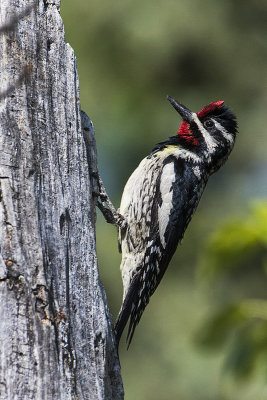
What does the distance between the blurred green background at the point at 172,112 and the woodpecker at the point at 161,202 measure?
3253 mm

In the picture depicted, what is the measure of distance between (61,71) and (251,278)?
18.4ft

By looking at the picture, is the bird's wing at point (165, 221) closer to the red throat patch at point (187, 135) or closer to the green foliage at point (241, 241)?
the red throat patch at point (187, 135)

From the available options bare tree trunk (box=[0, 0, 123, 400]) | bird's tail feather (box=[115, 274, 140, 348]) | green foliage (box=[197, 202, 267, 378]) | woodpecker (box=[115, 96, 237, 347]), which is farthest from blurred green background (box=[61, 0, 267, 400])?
bare tree trunk (box=[0, 0, 123, 400])

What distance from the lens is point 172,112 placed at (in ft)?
28.9

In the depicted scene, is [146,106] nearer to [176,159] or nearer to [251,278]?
[251,278]

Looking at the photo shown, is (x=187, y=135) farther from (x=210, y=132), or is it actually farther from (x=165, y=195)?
(x=165, y=195)

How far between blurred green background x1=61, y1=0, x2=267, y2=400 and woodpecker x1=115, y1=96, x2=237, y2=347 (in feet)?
10.7

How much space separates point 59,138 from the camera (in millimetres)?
2814

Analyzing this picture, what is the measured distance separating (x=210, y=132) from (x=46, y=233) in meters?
2.13

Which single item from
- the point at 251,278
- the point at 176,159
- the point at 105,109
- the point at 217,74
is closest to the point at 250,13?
the point at 217,74

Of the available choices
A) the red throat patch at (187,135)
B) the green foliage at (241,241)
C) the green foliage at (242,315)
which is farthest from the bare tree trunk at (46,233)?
the red throat patch at (187,135)

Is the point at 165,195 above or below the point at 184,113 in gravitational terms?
below

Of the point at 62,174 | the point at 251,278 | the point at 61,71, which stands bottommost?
the point at 251,278

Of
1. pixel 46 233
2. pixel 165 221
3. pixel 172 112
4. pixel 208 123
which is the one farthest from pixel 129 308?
pixel 172 112
